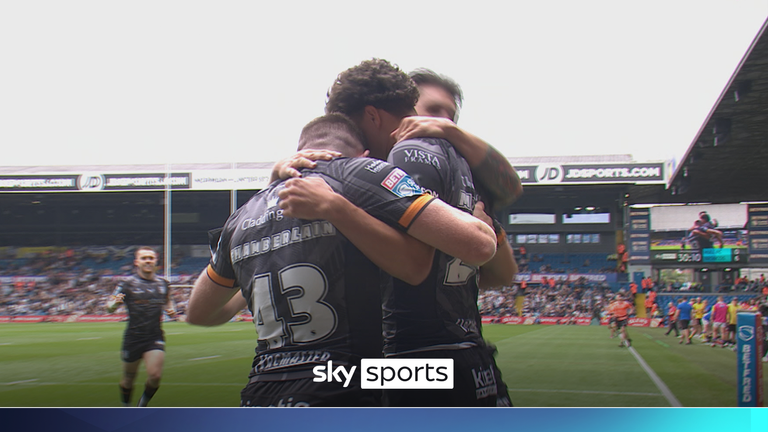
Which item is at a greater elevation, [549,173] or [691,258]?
[549,173]

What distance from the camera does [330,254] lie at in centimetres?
121

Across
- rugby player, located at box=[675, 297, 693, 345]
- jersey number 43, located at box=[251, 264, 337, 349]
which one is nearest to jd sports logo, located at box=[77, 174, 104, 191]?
jersey number 43, located at box=[251, 264, 337, 349]

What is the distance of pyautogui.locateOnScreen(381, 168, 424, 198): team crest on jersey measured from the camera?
3.81 ft

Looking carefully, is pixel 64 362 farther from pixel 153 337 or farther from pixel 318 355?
pixel 318 355

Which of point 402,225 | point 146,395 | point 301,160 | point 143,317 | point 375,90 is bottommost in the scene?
point 146,395

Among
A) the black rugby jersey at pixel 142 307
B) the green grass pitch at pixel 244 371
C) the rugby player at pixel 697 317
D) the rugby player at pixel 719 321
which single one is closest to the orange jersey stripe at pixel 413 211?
the green grass pitch at pixel 244 371

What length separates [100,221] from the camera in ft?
8.11

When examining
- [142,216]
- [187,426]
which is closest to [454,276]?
[187,426]

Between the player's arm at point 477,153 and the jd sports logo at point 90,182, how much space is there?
1.52 metres

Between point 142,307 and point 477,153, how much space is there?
14.1 ft

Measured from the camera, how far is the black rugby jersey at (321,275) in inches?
46.7

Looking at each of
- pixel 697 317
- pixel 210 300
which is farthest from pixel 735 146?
pixel 697 317

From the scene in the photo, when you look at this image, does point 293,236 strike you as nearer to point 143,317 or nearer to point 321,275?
point 321,275

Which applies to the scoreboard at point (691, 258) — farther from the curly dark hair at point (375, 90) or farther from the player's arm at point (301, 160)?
the player's arm at point (301, 160)
